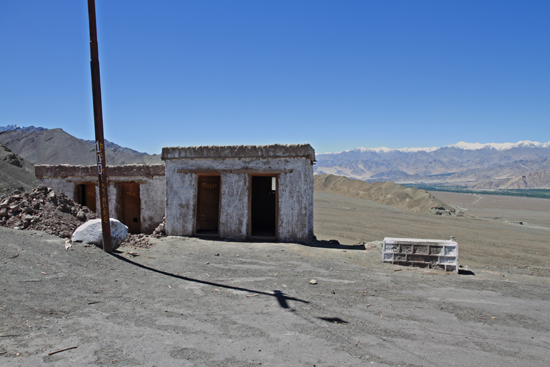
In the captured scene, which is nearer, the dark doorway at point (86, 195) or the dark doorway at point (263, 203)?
the dark doorway at point (86, 195)

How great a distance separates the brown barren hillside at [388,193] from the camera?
28.8m

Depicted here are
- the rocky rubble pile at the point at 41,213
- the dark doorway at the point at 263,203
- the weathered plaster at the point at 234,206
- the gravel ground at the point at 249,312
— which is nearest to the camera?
the gravel ground at the point at 249,312

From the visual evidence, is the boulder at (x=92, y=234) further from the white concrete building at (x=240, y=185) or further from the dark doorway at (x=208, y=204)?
the dark doorway at (x=208, y=204)

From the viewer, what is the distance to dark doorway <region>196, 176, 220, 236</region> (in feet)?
42.2

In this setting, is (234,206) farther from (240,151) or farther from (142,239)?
(142,239)

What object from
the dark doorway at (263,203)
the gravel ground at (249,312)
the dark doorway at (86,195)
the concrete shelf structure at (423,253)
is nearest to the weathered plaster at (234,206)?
the gravel ground at (249,312)

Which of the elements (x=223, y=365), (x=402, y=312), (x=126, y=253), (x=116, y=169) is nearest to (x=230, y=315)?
(x=223, y=365)

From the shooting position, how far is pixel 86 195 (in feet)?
45.9

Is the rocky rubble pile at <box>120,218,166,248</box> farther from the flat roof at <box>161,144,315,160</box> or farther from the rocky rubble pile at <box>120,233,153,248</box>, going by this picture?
the flat roof at <box>161,144,315,160</box>

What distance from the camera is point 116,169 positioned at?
41.5ft

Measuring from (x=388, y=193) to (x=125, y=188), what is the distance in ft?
90.5

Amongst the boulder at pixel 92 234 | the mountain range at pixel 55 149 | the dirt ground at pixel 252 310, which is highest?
the mountain range at pixel 55 149

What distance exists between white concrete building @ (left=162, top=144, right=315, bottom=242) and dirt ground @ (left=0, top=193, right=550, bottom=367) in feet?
6.40

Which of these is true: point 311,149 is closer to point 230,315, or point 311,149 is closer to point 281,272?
point 281,272
